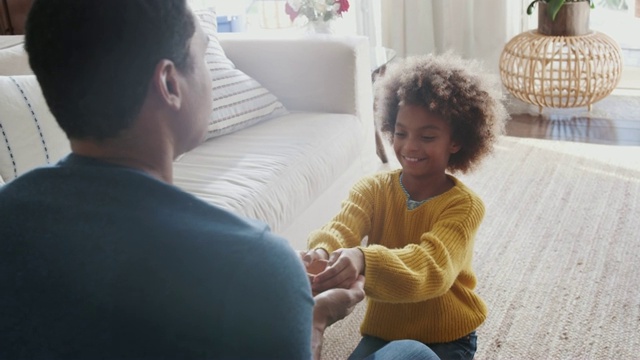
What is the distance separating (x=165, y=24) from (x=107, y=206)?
0.63 feet

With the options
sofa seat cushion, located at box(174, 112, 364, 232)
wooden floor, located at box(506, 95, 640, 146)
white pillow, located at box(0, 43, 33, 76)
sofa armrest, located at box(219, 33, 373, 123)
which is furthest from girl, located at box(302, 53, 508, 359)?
wooden floor, located at box(506, 95, 640, 146)

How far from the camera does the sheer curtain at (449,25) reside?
4016 millimetres

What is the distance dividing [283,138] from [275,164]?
0.22 m

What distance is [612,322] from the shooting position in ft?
6.89

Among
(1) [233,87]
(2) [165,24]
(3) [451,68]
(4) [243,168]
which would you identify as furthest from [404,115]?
(1) [233,87]

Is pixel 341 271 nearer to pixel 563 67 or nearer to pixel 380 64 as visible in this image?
pixel 380 64

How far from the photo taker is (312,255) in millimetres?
1389

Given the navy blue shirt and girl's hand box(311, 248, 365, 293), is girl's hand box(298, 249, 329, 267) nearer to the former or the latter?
girl's hand box(311, 248, 365, 293)

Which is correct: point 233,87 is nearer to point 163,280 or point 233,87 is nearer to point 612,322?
point 612,322

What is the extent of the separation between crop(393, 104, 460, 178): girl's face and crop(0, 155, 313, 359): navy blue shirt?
875 mm

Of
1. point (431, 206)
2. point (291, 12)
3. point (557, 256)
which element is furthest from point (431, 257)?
point (291, 12)

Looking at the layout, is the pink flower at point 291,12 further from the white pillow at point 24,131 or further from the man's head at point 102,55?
the man's head at point 102,55

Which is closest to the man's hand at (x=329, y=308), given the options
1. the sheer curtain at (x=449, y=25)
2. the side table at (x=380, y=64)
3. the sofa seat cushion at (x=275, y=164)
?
the sofa seat cushion at (x=275, y=164)

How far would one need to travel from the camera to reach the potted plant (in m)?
3.59
